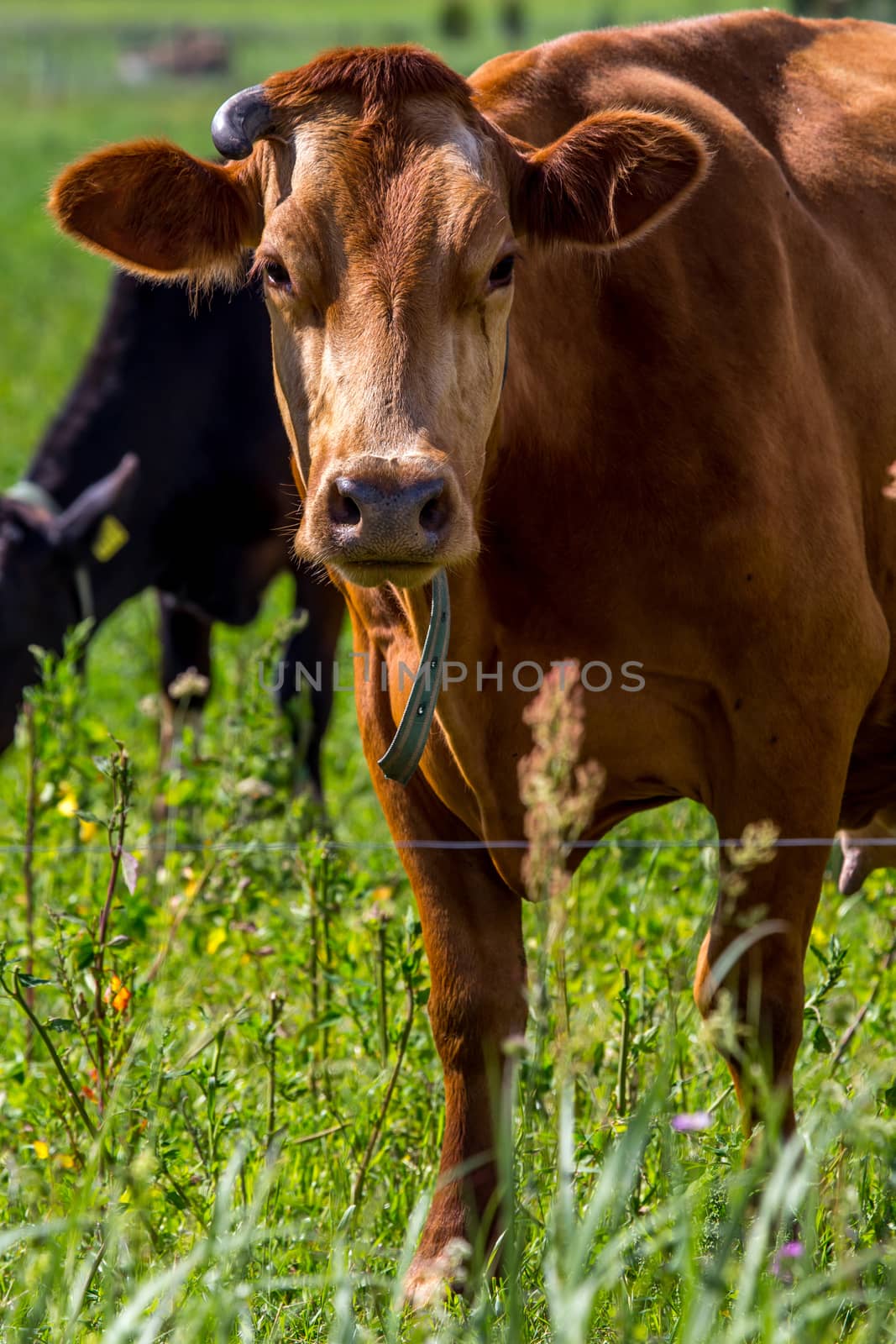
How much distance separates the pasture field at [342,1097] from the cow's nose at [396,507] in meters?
0.63

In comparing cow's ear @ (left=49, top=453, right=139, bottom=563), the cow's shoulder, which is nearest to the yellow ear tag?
cow's ear @ (left=49, top=453, right=139, bottom=563)

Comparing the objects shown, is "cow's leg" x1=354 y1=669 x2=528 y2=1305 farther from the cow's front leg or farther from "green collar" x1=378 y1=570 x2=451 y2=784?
"green collar" x1=378 y1=570 x2=451 y2=784

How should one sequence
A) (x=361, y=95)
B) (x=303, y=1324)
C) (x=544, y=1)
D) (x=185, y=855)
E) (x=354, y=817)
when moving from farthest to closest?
1. (x=544, y=1)
2. (x=354, y=817)
3. (x=185, y=855)
4. (x=361, y=95)
5. (x=303, y=1324)

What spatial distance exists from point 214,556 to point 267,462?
0.45 meters

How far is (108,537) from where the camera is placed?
6125 millimetres

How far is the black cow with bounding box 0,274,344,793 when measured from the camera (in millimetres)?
6164

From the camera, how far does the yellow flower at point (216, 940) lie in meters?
3.74

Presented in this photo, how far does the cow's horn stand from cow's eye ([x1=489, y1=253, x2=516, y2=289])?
0.47 meters

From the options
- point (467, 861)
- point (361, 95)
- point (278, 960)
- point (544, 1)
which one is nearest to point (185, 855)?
point (278, 960)

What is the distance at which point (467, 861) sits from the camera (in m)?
3.43

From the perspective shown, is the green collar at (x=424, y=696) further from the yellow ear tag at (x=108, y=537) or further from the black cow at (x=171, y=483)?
the yellow ear tag at (x=108, y=537)

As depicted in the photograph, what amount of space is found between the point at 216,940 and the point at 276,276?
156 cm

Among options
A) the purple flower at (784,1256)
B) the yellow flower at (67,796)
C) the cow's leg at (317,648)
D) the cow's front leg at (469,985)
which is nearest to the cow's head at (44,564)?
the cow's leg at (317,648)

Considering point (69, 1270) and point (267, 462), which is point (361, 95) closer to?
point (69, 1270)
